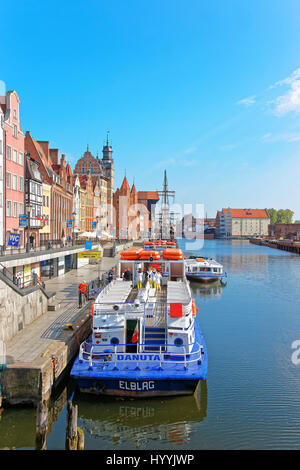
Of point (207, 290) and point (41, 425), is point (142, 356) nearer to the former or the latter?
point (41, 425)

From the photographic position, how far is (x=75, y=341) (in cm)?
2191

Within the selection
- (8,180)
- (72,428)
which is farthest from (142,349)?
(8,180)

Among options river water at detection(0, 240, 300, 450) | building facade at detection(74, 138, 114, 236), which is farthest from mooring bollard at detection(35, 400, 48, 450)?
building facade at detection(74, 138, 114, 236)

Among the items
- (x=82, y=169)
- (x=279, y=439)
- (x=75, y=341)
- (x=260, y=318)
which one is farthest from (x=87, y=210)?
(x=279, y=439)

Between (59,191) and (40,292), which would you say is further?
(59,191)

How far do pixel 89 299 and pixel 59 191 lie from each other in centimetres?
3244

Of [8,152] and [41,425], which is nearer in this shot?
[41,425]

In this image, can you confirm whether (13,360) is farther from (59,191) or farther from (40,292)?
(59,191)

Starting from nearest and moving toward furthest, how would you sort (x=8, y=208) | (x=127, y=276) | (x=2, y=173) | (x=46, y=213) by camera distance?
1. (x=127, y=276)
2. (x=2, y=173)
3. (x=8, y=208)
4. (x=46, y=213)

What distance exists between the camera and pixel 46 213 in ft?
174

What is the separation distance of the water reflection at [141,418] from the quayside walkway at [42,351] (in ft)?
7.42

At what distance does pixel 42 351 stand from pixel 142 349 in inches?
189

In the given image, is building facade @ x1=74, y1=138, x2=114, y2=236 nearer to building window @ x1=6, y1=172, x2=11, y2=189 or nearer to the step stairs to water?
building window @ x1=6, y1=172, x2=11, y2=189

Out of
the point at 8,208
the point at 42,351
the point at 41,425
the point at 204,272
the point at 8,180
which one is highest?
the point at 8,180
